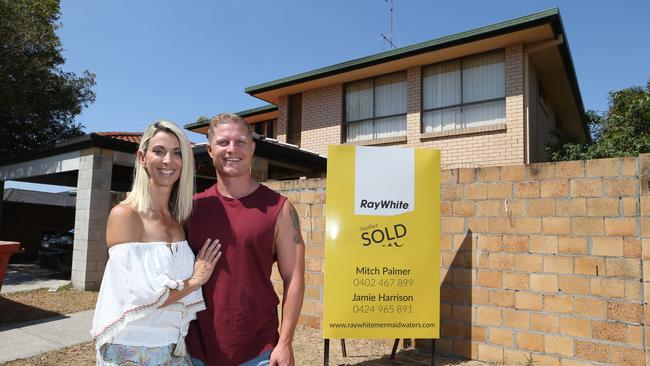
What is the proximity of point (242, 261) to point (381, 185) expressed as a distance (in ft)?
9.00

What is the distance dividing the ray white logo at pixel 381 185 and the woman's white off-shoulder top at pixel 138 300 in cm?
285

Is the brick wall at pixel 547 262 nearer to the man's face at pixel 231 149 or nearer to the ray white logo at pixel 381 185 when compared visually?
the ray white logo at pixel 381 185

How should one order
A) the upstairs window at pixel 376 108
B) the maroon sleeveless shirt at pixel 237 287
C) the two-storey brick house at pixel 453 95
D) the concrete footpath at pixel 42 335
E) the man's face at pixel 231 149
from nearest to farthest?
the maroon sleeveless shirt at pixel 237 287
the man's face at pixel 231 149
the concrete footpath at pixel 42 335
the two-storey brick house at pixel 453 95
the upstairs window at pixel 376 108

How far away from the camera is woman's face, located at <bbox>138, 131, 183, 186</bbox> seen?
206 cm

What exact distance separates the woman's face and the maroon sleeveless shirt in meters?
0.24

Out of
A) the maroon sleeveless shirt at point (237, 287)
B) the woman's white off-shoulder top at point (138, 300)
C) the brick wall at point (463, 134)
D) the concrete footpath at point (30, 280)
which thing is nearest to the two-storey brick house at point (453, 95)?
the brick wall at point (463, 134)

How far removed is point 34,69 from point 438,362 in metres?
15.3

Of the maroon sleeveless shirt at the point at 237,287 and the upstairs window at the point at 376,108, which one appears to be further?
the upstairs window at the point at 376,108

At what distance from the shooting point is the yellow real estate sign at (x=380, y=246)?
14.9 feet

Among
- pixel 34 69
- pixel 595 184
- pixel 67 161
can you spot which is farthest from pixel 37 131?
pixel 595 184

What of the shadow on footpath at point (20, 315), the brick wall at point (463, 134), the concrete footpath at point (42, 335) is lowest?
the concrete footpath at point (42, 335)

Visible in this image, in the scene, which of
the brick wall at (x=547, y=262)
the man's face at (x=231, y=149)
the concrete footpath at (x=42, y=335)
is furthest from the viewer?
the concrete footpath at (x=42, y=335)

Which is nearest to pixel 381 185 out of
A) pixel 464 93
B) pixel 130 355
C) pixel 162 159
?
pixel 162 159

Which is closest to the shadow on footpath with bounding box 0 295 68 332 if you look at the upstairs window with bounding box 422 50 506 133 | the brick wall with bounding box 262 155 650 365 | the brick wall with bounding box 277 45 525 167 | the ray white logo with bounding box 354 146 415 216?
the ray white logo with bounding box 354 146 415 216
